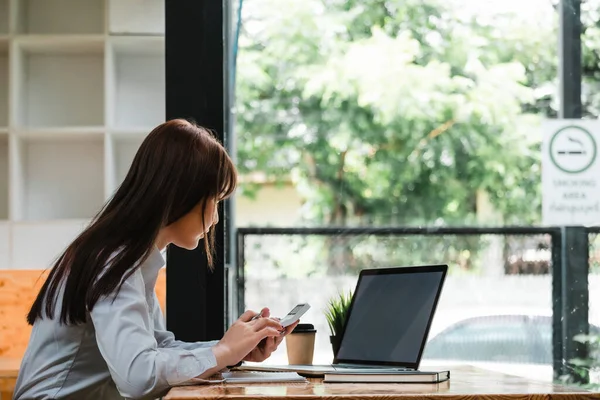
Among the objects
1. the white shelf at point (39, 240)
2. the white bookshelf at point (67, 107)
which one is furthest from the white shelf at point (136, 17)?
the white shelf at point (39, 240)

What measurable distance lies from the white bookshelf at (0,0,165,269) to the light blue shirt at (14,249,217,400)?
3.31ft

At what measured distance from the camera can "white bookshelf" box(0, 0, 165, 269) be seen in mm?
2949

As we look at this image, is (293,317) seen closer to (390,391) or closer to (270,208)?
(390,391)

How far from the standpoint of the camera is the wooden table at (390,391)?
151 centimetres

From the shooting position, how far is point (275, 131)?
3.30m

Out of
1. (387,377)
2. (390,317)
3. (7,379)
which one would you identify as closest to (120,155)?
(7,379)

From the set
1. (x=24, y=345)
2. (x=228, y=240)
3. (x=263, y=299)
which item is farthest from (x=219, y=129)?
(x=24, y=345)

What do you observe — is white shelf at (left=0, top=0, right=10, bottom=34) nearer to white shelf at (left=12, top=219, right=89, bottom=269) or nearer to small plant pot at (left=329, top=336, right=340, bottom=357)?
white shelf at (left=12, top=219, right=89, bottom=269)

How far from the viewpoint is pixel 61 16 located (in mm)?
3021

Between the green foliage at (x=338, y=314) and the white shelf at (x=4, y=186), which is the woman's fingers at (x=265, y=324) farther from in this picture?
the white shelf at (x=4, y=186)

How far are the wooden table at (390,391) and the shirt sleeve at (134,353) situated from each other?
4 cm

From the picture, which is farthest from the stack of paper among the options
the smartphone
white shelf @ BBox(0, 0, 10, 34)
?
white shelf @ BBox(0, 0, 10, 34)

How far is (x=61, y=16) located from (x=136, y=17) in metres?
0.25

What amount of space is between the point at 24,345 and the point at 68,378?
3.72 ft
